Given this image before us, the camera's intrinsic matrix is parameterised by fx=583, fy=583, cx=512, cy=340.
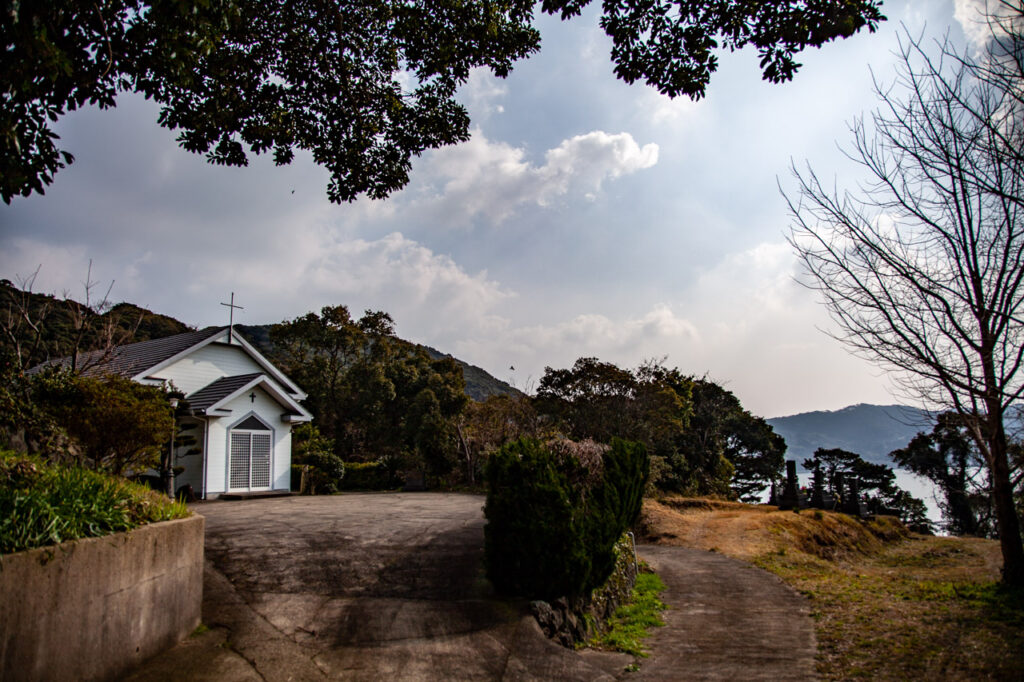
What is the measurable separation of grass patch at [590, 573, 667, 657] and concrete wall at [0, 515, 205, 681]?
4903mm

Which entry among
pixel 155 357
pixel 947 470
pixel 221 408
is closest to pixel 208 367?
pixel 155 357

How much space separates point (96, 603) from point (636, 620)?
7205 millimetres

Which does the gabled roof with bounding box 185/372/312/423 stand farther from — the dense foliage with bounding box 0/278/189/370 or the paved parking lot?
the paved parking lot

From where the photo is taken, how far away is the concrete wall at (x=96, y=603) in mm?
3396

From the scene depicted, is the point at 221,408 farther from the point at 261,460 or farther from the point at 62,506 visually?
the point at 62,506

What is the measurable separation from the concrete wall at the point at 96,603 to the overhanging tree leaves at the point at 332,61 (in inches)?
96.0

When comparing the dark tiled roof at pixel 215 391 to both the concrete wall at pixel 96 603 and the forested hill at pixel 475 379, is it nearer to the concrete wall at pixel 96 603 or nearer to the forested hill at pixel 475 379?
the concrete wall at pixel 96 603

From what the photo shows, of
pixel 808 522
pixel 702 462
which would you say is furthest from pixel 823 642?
pixel 702 462

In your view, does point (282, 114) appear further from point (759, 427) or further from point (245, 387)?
point (759, 427)

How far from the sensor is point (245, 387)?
1920cm

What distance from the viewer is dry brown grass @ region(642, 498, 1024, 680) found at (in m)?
6.38

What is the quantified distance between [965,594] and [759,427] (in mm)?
33637

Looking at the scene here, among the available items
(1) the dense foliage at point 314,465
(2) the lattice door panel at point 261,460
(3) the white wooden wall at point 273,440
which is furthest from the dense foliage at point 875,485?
(2) the lattice door panel at point 261,460

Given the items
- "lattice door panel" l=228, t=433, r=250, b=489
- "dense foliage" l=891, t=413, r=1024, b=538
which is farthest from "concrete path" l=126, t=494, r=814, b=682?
"dense foliage" l=891, t=413, r=1024, b=538
